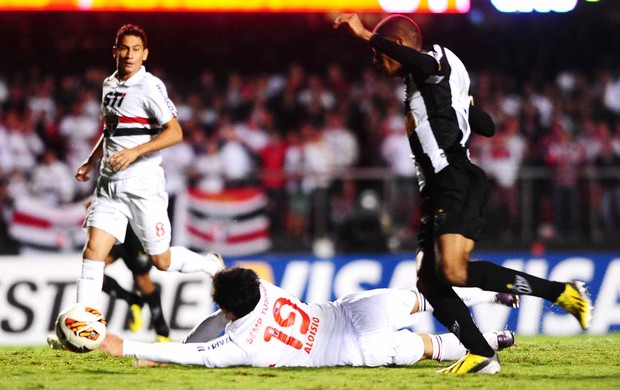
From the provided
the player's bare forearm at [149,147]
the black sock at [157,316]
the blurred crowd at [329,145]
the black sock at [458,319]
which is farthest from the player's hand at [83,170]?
the blurred crowd at [329,145]

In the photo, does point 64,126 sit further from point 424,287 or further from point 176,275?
point 424,287

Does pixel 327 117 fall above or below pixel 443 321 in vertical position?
above

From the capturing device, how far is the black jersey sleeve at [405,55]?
22.5ft

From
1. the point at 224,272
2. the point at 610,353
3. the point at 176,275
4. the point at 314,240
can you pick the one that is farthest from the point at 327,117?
the point at 224,272

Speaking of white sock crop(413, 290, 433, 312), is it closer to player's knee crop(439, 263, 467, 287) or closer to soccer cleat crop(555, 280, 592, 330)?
player's knee crop(439, 263, 467, 287)

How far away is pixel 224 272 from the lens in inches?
282

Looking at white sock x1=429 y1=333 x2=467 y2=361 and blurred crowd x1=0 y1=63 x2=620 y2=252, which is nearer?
white sock x1=429 y1=333 x2=467 y2=361

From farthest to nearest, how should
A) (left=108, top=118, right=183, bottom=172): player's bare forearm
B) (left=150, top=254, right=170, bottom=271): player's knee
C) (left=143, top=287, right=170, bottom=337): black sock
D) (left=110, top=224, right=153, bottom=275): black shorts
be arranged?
(left=110, top=224, right=153, bottom=275): black shorts
(left=143, top=287, right=170, bottom=337): black sock
(left=150, top=254, right=170, bottom=271): player's knee
(left=108, top=118, right=183, bottom=172): player's bare forearm

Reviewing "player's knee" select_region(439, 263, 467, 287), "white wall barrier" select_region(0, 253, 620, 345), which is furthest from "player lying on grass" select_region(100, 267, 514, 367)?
"white wall barrier" select_region(0, 253, 620, 345)

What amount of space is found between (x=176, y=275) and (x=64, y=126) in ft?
19.0

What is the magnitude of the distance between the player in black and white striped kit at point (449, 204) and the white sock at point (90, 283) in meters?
2.32

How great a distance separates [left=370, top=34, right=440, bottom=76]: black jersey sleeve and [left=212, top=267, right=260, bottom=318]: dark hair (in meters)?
1.68

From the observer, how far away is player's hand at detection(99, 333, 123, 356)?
6.77 meters

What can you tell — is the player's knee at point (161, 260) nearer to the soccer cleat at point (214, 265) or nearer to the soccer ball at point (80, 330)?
the soccer cleat at point (214, 265)
